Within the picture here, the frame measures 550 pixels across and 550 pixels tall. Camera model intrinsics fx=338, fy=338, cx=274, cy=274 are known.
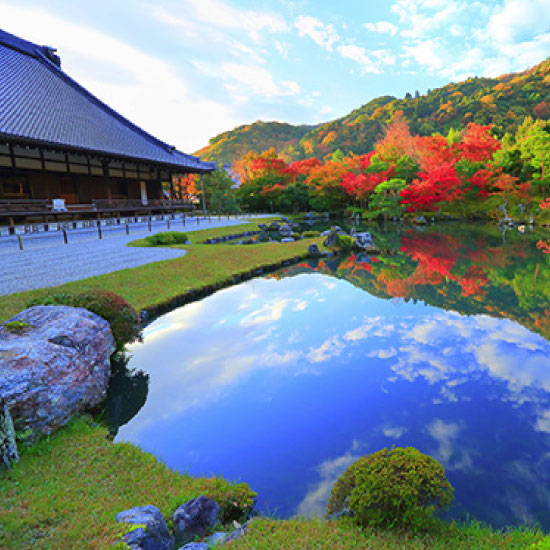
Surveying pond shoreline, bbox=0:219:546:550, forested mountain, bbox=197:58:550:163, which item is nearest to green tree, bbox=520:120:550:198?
forested mountain, bbox=197:58:550:163

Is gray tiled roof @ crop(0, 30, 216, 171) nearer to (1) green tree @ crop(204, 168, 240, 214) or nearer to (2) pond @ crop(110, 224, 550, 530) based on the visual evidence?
(1) green tree @ crop(204, 168, 240, 214)

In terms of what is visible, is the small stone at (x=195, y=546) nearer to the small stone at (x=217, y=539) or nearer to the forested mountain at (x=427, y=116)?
the small stone at (x=217, y=539)

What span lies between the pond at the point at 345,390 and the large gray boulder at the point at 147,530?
121 centimetres

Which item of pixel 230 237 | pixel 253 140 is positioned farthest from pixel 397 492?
pixel 253 140

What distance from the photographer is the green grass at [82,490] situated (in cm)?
279

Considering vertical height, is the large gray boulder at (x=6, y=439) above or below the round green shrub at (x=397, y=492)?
above

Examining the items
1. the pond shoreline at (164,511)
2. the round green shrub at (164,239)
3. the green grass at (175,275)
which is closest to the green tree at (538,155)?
the green grass at (175,275)

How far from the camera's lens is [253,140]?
113 metres

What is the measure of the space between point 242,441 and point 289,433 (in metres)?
0.70

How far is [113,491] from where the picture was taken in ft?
11.4

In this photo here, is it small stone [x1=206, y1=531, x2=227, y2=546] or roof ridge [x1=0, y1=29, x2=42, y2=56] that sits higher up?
roof ridge [x1=0, y1=29, x2=42, y2=56]

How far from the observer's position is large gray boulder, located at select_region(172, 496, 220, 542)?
310 cm

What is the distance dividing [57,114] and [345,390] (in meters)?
23.8

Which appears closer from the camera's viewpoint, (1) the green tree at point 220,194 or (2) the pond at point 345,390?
(2) the pond at point 345,390
